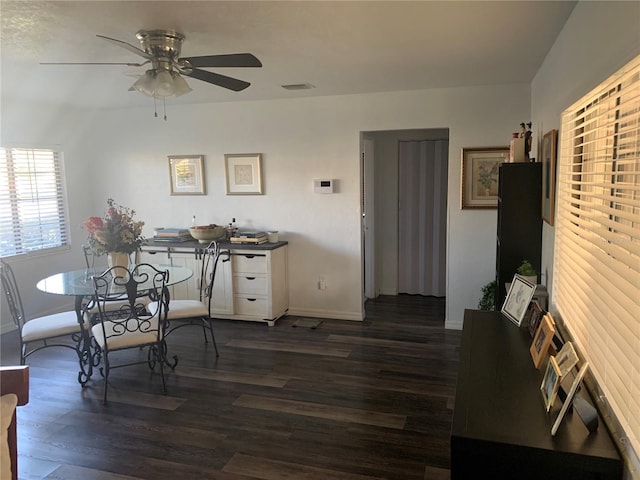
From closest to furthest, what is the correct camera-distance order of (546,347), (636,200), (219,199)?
(636,200)
(546,347)
(219,199)

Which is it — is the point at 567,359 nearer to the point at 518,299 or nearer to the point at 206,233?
the point at 518,299

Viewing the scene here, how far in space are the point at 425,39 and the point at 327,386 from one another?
2.48 metres

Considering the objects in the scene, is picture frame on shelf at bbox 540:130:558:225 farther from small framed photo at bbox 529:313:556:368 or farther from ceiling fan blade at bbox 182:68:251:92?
ceiling fan blade at bbox 182:68:251:92

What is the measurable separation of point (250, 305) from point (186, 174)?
5.71 feet

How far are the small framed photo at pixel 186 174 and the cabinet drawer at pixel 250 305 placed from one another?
1.36m

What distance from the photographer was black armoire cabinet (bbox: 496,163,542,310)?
11.0 feet

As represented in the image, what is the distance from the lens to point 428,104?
15.2ft

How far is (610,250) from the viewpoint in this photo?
156 cm

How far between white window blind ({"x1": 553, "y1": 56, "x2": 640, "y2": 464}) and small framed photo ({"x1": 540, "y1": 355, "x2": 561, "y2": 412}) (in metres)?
0.13

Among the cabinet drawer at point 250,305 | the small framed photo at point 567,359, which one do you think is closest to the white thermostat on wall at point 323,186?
the cabinet drawer at point 250,305

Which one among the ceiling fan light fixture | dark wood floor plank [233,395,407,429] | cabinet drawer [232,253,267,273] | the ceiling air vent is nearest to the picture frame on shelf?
dark wood floor plank [233,395,407,429]

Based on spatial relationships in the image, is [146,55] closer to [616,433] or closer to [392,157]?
[616,433]

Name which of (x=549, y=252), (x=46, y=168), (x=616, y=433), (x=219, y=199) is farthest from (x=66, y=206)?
(x=616, y=433)

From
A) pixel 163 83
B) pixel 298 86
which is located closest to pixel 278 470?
pixel 163 83
